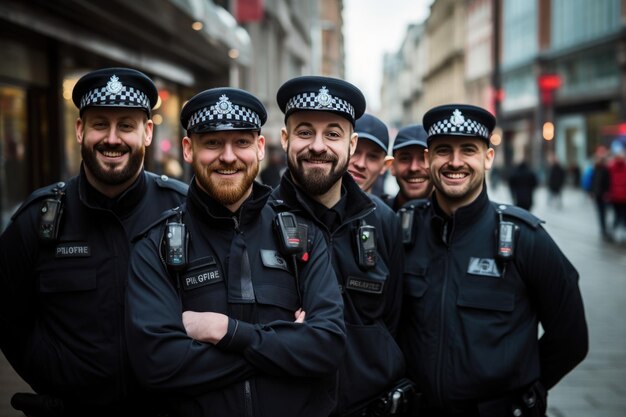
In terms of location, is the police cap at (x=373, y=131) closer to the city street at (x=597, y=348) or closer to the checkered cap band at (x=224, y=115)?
the checkered cap band at (x=224, y=115)

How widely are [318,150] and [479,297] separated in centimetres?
104

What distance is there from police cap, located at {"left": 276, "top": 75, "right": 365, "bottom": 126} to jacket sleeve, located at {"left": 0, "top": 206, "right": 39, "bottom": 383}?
50.6 inches

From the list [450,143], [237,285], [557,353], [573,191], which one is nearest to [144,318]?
[237,285]

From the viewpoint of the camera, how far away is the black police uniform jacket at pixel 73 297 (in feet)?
10.0

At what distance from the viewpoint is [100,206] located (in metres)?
3.23

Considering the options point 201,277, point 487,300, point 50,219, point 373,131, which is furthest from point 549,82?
point 201,277

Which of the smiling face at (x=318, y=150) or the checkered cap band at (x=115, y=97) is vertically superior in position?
the checkered cap band at (x=115, y=97)

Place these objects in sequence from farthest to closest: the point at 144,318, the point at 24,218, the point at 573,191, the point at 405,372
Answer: the point at 573,191, the point at 405,372, the point at 24,218, the point at 144,318

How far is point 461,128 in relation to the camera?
3537 millimetres

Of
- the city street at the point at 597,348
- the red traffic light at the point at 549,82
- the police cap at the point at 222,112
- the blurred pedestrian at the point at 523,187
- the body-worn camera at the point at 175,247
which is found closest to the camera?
the body-worn camera at the point at 175,247

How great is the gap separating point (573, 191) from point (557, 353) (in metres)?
→ 31.6

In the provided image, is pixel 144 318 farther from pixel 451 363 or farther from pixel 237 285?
pixel 451 363

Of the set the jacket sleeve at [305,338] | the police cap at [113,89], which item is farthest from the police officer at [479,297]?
the police cap at [113,89]

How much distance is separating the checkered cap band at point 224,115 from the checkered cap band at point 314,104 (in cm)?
36
